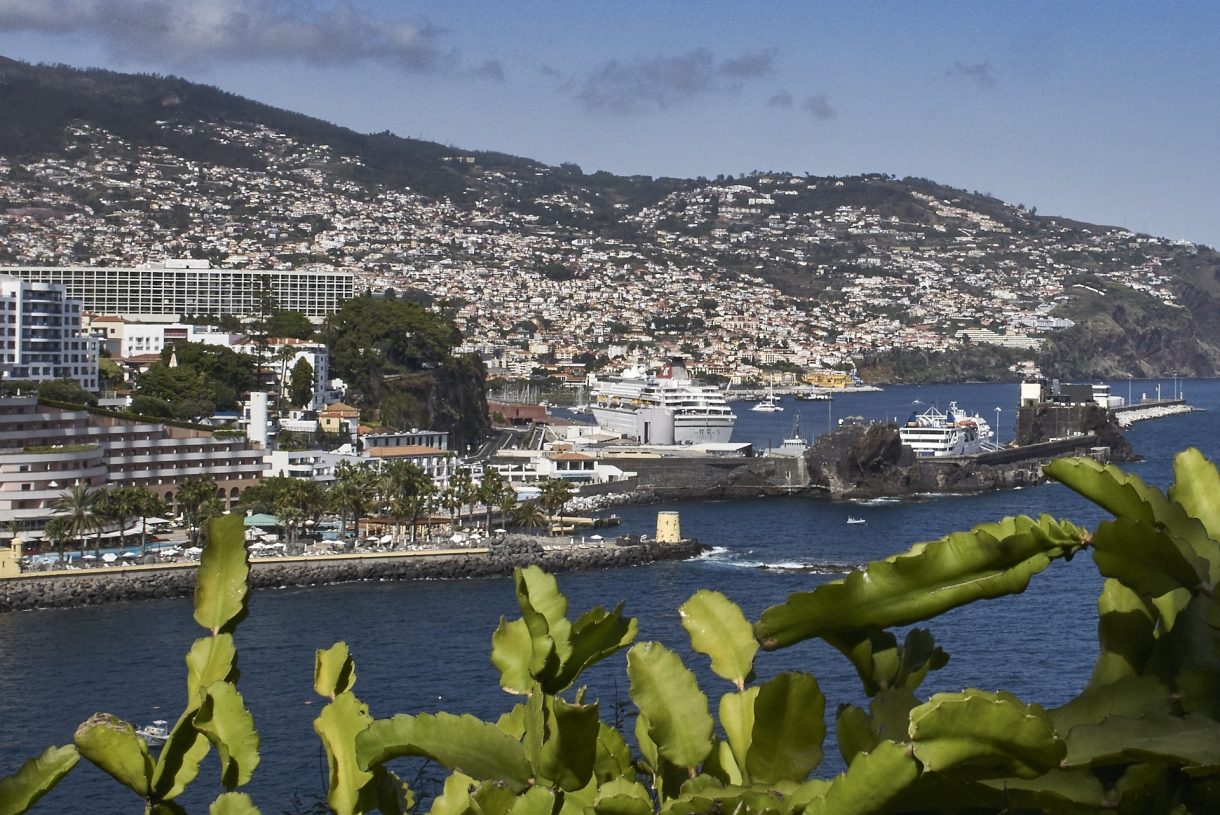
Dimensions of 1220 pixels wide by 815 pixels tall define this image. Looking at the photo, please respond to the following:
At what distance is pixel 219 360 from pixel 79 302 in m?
3.84

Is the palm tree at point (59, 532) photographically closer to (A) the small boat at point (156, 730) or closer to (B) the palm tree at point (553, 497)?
(B) the palm tree at point (553, 497)

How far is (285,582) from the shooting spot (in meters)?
26.3

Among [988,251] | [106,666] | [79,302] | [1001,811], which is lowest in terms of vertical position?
[106,666]

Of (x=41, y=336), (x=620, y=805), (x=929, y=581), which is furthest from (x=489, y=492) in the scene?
(x=929, y=581)

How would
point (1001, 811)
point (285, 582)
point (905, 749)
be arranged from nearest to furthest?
point (905, 749), point (1001, 811), point (285, 582)

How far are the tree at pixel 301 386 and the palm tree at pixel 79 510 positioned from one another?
51.6 feet

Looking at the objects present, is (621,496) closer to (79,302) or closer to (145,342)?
(79,302)

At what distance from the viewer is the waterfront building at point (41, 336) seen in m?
39.9

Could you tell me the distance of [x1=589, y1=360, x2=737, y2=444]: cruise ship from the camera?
2125 inches

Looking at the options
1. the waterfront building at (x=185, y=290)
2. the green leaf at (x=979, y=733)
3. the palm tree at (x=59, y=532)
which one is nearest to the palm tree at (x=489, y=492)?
the palm tree at (x=59, y=532)

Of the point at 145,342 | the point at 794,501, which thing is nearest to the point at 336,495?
the point at 794,501

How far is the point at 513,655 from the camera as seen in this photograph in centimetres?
200

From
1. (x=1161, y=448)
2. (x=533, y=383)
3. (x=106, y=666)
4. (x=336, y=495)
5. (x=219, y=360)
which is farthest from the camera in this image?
(x=533, y=383)

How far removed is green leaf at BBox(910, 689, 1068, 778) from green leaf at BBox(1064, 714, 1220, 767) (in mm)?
26
